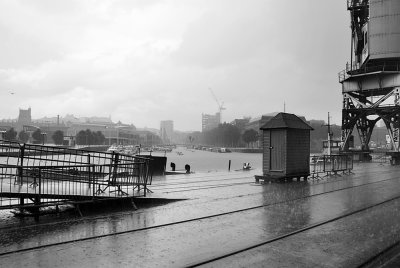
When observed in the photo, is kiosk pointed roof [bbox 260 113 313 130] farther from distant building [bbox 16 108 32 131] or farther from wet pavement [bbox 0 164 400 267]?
distant building [bbox 16 108 32 131]

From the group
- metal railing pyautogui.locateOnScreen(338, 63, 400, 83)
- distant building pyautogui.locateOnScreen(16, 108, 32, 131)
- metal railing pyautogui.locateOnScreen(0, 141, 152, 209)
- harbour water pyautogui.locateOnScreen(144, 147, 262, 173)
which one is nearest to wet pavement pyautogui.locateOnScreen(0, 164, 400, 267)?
metal railing pyautogui.locateOnScreen(0, 141, 152, 209)

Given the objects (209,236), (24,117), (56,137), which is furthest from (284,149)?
(24,117)

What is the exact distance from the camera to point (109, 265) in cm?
578

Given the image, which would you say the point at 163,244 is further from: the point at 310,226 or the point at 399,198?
the point at 399,198

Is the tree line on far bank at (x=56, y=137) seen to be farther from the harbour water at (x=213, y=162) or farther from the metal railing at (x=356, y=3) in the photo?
the metal railing at (x=356, y=3)

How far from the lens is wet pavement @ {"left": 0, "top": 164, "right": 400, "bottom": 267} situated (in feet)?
20.1

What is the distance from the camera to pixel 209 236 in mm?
7727

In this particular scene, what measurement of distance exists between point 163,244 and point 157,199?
16.7ft

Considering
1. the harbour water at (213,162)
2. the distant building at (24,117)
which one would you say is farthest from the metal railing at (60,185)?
the distant building at (24,117)

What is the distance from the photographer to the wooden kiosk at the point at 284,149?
19.2 metres

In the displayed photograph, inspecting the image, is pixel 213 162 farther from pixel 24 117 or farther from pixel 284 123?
pixel 24 117

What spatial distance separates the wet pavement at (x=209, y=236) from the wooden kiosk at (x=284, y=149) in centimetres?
705

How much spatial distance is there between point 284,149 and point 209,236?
12.3m

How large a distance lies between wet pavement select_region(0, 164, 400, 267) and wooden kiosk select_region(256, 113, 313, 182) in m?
7.05
